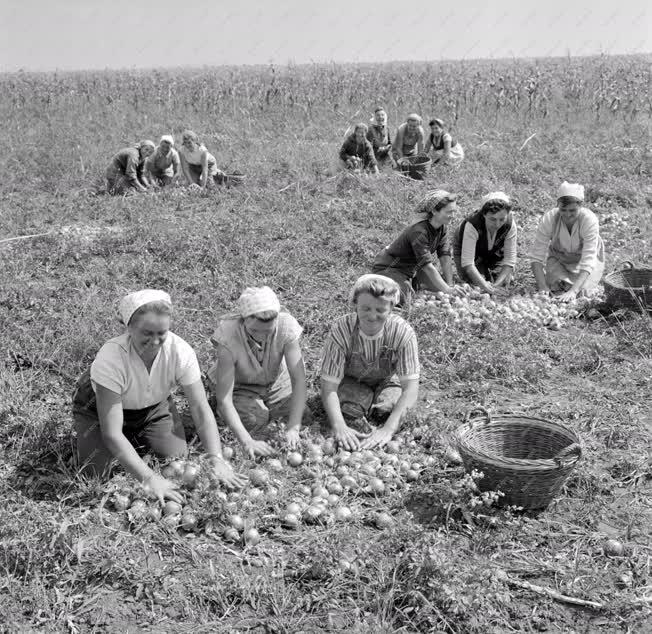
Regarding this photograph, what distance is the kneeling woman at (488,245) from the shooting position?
6418 mm

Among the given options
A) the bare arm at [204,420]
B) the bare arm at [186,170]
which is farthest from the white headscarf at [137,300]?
the bare arm at [186,170]

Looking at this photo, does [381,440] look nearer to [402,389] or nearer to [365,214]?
[402,389]

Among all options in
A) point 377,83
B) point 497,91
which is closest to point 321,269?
point 497,91

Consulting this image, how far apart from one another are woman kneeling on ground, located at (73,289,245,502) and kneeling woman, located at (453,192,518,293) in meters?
3.42

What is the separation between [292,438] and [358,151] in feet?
25.1

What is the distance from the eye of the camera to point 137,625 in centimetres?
279

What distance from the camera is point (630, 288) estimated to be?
578 centimetres

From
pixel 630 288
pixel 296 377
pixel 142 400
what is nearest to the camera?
pixel 142 400

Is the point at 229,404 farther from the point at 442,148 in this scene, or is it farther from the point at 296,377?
the point at 442,148

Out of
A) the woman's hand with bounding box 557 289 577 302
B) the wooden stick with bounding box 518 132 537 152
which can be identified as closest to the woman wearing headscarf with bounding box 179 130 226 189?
the wooden stick with bounding box 518 132 537 152

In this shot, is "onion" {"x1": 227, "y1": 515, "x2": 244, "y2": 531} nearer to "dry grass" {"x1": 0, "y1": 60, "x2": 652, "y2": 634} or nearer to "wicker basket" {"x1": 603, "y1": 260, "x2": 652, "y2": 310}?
"dry grass" {"x1": 0, "y1": 60, "x2": 652, "y2": 634}

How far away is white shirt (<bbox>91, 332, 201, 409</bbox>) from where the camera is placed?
3.55 metres

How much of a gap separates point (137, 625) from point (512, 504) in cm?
174

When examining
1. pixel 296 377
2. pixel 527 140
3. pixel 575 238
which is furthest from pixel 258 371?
pixel 527 140
